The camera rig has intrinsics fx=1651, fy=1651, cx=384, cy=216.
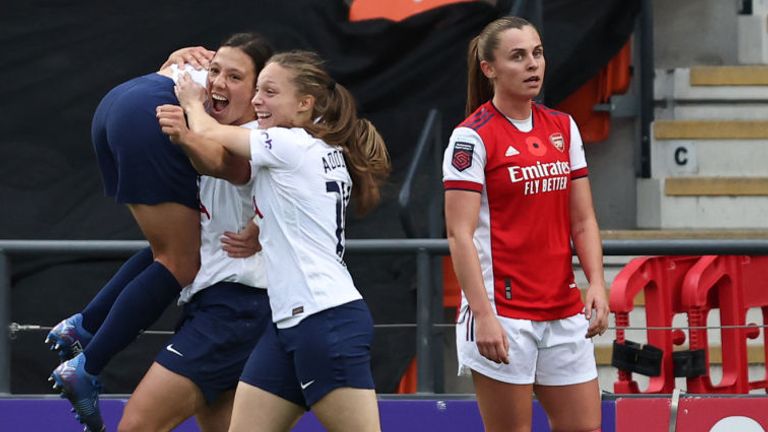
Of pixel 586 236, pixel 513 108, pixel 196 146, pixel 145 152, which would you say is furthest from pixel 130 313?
pixel 586 236

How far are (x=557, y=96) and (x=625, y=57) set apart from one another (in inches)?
33.9

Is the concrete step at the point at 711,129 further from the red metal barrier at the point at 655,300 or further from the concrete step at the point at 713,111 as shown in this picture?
the red metal barrier at the point at 655,300

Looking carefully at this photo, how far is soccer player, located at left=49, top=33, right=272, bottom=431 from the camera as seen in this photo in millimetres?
5496

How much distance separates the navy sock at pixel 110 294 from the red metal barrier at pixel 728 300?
10.1 feet

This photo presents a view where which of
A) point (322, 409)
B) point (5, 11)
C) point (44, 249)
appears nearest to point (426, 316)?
point (44, 249)

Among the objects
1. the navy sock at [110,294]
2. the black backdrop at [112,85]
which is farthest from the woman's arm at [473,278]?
the black backdrop at [112,85]

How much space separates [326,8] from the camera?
892 centimetres

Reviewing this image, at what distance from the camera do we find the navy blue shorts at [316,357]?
505 cm

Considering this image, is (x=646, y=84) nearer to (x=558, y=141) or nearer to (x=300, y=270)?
(x=558, y=141)

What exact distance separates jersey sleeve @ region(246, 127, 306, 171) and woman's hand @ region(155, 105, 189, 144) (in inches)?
8.6

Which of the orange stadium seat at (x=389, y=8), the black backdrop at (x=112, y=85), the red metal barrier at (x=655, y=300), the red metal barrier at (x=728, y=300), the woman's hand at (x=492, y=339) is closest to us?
the woman's hand at (x=492, y=339)

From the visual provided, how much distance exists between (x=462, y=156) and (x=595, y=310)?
69 centimetres

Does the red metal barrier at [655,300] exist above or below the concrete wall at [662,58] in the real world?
below

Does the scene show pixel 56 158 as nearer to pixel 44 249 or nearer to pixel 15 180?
pixel 15 180
